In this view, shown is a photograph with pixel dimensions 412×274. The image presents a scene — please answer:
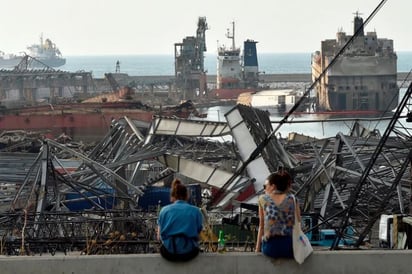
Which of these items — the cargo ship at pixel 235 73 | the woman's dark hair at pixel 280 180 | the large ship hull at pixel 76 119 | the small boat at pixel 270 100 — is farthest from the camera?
the cargo ship at pixel 235 73

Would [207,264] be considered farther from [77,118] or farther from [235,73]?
[235,73]

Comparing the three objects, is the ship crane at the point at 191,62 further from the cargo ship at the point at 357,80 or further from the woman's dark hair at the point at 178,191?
the woman's dark hair at the point at 178,191

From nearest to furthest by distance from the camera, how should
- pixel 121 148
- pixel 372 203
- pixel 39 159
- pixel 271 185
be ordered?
pixel 271 185 < pixel 372 203 < pixel 39 159 < pixel 121 148

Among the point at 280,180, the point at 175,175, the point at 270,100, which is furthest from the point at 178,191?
the point at 270,100

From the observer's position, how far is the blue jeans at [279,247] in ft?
28.0

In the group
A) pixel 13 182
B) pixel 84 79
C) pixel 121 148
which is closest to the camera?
A: pixel 13 182

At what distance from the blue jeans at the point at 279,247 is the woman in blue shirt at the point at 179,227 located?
28.2 inches

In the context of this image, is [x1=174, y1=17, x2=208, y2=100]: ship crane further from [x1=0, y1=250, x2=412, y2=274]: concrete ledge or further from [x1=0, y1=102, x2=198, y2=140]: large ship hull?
[x1=0, y1=250, x2=412, y2=274]: concrete ledge

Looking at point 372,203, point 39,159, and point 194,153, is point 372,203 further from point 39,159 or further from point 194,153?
point 194,153

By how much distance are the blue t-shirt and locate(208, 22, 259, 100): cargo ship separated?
5725 inches

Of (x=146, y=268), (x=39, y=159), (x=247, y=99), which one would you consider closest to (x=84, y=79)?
(x=247, y=99)

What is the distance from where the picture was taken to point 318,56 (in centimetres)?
14075

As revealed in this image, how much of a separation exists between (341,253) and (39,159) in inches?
695

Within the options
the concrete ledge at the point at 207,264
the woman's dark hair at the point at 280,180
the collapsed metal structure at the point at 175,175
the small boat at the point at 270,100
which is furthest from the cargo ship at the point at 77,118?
the woman's dark hair at the point at 280,180
